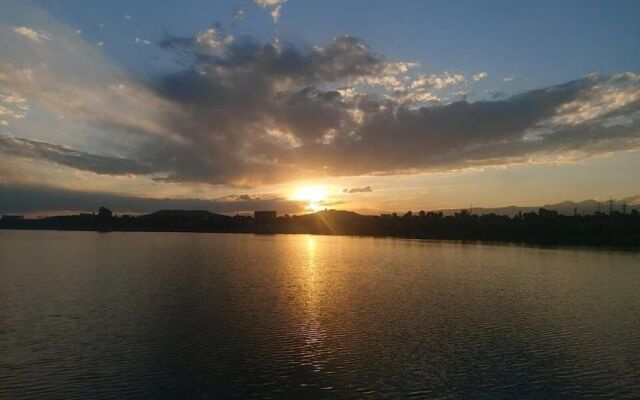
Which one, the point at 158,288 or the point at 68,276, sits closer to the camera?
the point at 158,288

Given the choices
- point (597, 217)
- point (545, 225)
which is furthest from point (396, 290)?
point (597, 217)

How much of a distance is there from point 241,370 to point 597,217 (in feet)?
436

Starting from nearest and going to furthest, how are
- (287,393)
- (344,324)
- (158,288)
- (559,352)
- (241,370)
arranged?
1. (287,393)
2. (241,370)
3. (559,352)
4. (344,324)
5. (158,288)

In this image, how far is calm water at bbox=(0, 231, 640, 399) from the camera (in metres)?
13.2

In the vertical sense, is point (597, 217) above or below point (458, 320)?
above

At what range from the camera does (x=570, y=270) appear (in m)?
44.8

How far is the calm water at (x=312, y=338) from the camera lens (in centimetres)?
1318

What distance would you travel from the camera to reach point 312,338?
18078 mm

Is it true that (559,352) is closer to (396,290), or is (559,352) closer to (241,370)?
(241,370)

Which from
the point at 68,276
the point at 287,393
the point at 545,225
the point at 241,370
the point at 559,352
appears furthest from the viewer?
the point at 545,225

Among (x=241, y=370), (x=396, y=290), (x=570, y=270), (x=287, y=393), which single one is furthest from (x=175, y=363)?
(x=570, y=270)

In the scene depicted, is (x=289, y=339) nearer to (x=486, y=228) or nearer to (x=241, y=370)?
(x=241, y=370)

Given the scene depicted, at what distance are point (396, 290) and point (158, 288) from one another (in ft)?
45.9

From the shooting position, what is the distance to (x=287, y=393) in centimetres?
1243
